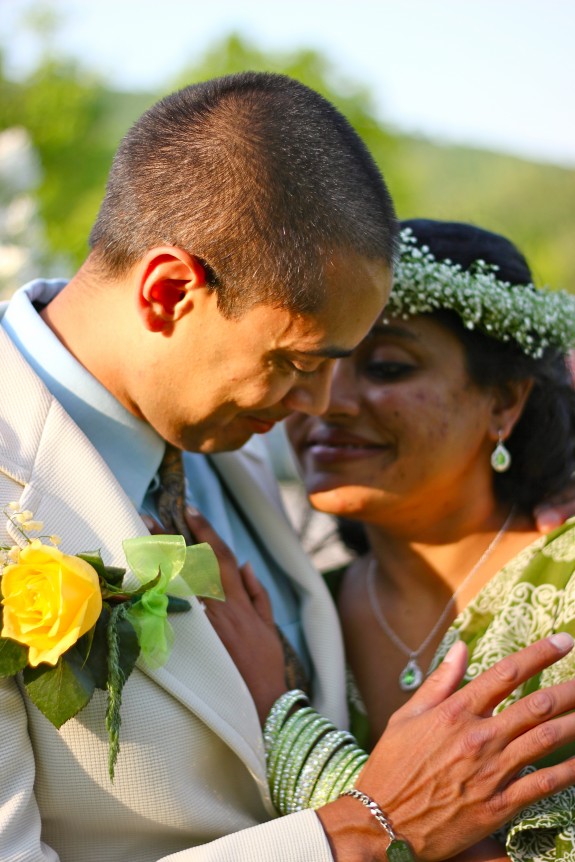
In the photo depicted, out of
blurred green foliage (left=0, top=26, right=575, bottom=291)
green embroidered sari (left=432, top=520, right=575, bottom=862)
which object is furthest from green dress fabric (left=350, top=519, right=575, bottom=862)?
blurred green foliage (left=0, top=26, right=575, bottom=291)

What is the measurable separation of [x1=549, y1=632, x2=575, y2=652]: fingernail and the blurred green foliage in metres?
11.3

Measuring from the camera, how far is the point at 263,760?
2818 mm

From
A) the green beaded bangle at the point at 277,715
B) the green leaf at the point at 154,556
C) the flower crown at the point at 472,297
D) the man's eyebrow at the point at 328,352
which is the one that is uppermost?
the flower crown at the point at 472,297

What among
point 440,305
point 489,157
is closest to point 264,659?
point 440,305

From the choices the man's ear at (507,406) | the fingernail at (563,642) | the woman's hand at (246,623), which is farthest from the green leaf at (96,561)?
the man's ear at (507,406)

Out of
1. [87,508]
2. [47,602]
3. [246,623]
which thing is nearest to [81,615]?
[47,602]

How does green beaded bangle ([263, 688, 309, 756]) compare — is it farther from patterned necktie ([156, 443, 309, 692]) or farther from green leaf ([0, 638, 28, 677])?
green leaf ([0, 638, 28, 677])

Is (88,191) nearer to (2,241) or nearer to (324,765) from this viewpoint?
(2,241)

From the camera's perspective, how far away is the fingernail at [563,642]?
2.69 m

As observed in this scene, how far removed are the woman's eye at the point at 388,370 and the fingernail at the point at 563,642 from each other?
125 cm

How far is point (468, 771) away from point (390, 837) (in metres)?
0.26

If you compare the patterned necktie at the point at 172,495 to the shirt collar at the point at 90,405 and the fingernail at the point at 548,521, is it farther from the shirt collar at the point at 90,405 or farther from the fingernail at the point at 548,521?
the fingernail at the point at 548,521

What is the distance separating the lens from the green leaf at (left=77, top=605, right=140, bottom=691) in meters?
2.41

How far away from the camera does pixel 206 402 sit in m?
2.82
